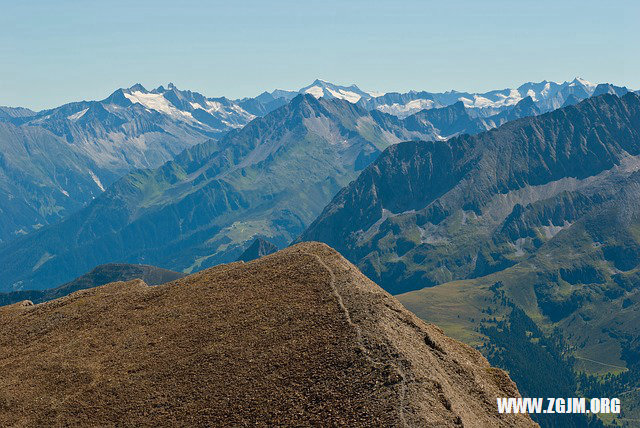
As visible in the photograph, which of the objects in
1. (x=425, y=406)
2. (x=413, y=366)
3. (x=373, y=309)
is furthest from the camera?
(x=373, y=309)

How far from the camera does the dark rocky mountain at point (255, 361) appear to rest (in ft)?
305

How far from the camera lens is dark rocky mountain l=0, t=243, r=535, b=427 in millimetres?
93000

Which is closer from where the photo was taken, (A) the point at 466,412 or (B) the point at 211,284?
(A) the point at 466,412

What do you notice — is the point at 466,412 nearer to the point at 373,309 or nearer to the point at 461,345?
the point at 373,309

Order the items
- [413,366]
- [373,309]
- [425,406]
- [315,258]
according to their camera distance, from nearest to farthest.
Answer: [425,406] < [413,366] < [373,309] < [315,258]

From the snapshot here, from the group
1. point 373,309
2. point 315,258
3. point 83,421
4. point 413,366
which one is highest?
point 315,258

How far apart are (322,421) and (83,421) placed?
36118 mm

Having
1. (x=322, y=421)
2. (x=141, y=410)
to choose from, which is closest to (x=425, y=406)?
(x=322, y=421)

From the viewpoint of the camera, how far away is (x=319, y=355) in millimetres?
99375

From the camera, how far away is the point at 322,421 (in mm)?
89750

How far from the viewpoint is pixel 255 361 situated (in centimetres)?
10188

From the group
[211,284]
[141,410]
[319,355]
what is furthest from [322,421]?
[211,284]

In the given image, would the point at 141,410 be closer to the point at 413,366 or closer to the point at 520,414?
the point at 413,366

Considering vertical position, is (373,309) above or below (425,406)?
above
